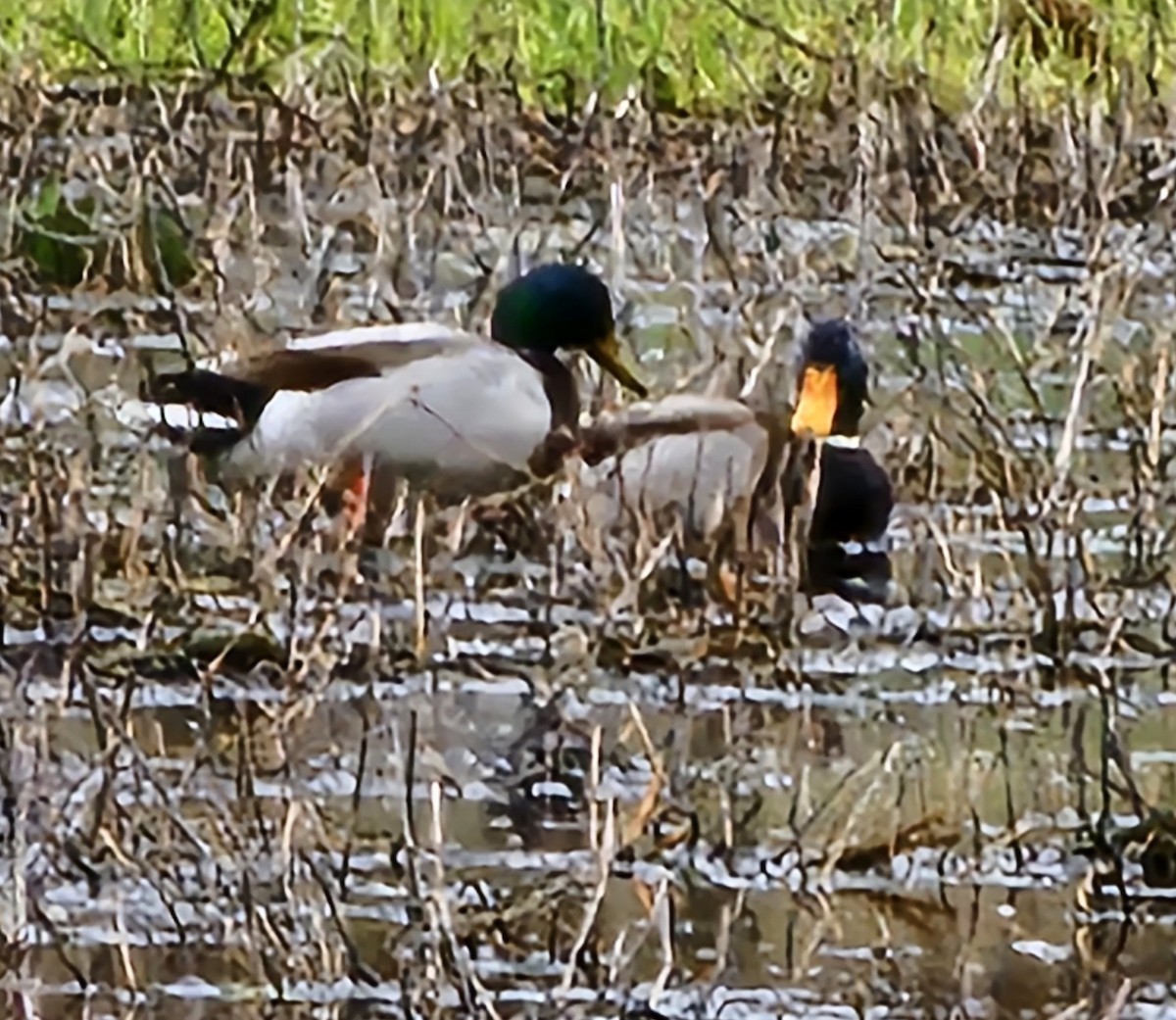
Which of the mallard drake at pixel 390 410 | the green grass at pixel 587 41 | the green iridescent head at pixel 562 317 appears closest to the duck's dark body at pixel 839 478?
the mallard drake at pixel 390 410

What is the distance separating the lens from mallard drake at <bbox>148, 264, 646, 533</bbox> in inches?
139

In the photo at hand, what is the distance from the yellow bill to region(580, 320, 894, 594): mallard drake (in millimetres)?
470

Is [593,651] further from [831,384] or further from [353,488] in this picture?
[831,384]

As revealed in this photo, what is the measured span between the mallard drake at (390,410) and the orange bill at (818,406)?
0.90 ft

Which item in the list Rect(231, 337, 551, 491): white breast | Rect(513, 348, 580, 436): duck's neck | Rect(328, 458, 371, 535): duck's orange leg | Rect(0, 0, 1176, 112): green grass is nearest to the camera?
Rect(328, 458, 371, 535): duck's orange leg

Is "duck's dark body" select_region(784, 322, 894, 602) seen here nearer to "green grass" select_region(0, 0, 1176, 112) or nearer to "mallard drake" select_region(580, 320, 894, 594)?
"mallard drake" select_region(580, 320, 894, 594)

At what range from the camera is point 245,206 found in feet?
14.6

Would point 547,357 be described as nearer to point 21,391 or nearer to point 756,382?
point 756,382

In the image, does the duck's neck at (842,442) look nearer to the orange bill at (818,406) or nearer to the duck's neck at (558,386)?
the orange bill at (818,406)

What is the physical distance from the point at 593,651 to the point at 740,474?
616 millimetres

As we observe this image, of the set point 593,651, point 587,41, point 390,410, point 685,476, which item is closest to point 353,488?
point 390,410

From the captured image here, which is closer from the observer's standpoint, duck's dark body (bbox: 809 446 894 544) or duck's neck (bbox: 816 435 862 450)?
duck's dark body (bbox: 809 446 894 544)

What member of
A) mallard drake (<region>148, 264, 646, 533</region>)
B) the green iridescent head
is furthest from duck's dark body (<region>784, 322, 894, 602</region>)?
the green iridescent head

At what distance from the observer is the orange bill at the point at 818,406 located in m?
3.54
